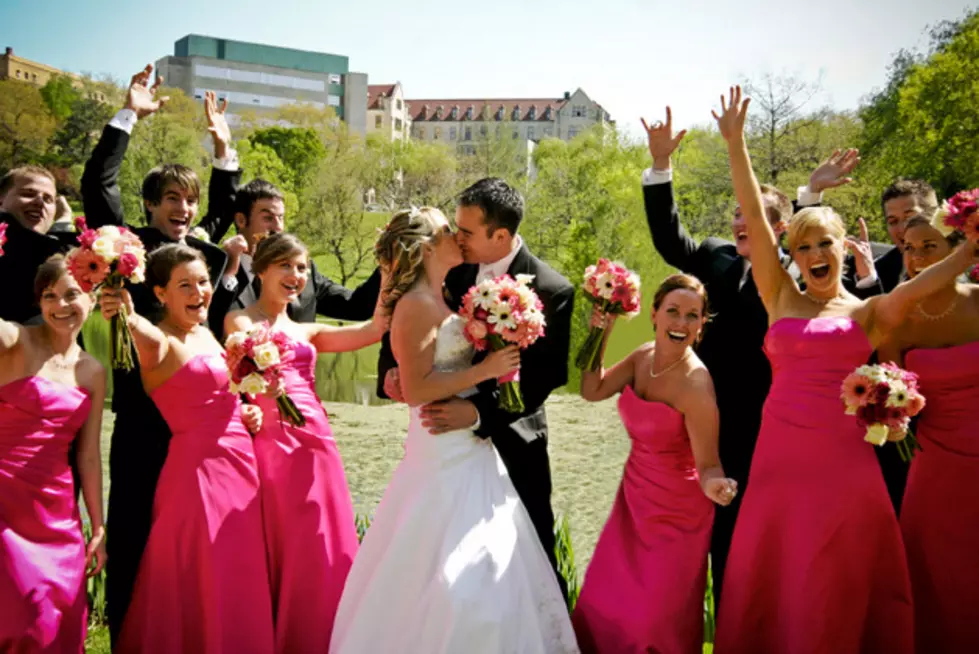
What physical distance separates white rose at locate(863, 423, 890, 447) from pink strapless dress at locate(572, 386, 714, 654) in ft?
2.95

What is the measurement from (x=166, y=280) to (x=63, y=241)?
1.02m

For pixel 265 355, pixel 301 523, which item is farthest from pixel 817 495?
pixel 265 355

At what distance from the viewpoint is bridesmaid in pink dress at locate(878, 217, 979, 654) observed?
188 inches

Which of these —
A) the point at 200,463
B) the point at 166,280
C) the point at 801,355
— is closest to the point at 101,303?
the point at 166,280

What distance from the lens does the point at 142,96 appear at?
6016 mm

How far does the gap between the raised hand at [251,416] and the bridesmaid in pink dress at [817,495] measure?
2.77 m

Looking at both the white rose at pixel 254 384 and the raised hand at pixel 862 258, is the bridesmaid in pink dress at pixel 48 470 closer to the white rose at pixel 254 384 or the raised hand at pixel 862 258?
the white rose at pixel 254 384

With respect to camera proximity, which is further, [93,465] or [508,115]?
[508,115]

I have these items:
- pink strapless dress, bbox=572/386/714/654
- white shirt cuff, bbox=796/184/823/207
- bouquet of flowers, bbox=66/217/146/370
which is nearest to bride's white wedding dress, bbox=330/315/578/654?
pink strapless dress, bbox=572/386/714/654

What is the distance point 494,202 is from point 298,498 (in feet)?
6.86

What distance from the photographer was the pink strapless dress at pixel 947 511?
4.77m

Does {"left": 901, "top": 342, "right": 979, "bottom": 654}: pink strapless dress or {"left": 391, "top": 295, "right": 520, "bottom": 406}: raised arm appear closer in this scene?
{"left": 391, "top": 295, "right": 520, "bottom": 406}: raised arm

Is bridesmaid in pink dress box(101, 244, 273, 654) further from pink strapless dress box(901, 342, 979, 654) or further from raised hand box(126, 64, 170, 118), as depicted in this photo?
pink strapless dress box(901, 342, 979, 654)

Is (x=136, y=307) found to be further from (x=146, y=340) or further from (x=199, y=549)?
(x=199, y=549)
